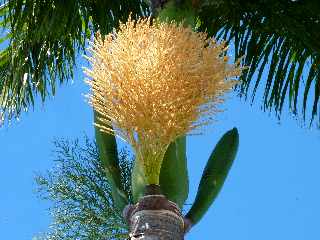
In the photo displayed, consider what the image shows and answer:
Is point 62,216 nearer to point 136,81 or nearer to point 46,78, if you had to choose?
point 46,78

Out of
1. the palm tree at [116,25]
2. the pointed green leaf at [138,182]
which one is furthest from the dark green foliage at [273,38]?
the pointed green leaf at [138,182]

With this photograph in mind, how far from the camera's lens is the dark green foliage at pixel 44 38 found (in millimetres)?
4926

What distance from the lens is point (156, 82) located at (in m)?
2.84

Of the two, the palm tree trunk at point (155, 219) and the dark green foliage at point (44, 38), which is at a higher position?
the dark green foliage at point (44, 38)

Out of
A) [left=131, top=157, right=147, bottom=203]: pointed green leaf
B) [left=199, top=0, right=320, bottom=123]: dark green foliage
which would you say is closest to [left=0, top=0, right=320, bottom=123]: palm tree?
[left=199, top=0, right=320, bottom=123]: dark green foliage

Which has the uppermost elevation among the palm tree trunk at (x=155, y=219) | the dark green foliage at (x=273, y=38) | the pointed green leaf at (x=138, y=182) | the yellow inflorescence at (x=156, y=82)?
the dark green foliage at (x=273, y=38)

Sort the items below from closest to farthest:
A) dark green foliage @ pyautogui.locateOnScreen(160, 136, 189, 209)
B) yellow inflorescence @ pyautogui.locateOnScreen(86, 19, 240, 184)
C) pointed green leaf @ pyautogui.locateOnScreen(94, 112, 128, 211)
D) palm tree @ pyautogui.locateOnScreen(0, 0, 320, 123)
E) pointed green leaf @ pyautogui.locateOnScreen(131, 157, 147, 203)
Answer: yellow inflorescence @ pyautogui.locateOnScreen(86, 19, 240, 184) → pointed green leaf @ pyautogui.locateOnScreen(131, 157, 147, 203) → dark green foliage @ pyautogui.locateOnScreen(160, 136, 189, 209) → pointed green leaf @ pyautogui.locateOnScreen(94, 112, 128, 211) → palm tree @ pyautogui.locateOnScreen(0, 0, 320, 123)

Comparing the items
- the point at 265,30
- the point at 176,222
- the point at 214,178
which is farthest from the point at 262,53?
the point at 176,222

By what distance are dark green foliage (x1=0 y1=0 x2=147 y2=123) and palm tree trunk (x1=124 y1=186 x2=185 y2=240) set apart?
6.99 ft

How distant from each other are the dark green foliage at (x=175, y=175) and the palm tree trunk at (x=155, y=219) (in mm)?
148

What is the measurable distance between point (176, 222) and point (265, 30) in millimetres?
2442

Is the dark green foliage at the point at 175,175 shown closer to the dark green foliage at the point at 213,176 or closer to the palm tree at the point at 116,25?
the dark green foliage at the point at 213,176

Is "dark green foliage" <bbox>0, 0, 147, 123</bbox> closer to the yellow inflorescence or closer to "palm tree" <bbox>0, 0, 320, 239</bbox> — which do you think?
"palm tree" <bbox>0, 0, 320, 239</bbox>

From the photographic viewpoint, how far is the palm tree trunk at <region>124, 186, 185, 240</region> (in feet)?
9.54
